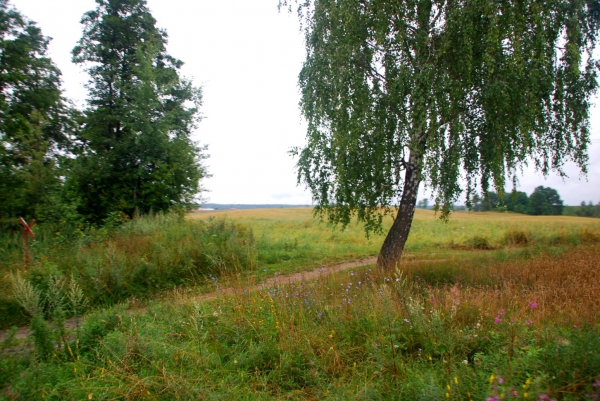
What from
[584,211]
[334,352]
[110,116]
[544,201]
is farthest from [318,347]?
[584,211]

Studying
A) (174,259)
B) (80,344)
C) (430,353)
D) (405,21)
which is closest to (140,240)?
(174,259)

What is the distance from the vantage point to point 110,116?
18.1 meters

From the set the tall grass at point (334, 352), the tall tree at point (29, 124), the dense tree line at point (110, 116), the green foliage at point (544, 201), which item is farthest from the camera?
the green foliage at point (544, 201)

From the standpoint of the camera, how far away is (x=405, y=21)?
30.2ft

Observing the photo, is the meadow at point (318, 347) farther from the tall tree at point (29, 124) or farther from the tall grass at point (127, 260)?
the tall tree at point (29, 124)

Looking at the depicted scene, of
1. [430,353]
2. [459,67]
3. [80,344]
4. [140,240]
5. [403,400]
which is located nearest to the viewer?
[403,400]

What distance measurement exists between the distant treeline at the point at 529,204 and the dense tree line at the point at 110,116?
516 inches

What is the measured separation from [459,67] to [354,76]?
8.38 ft

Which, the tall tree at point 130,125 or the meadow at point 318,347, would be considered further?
the tall tree at point 130,125

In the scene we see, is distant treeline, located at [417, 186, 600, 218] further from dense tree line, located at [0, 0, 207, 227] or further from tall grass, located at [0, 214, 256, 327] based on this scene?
dense tree line, located at [0, 0, 207, 227]

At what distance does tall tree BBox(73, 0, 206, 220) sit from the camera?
17328 mm

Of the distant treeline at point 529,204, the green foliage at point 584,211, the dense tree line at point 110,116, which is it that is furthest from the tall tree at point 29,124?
the green foliage at point 584,211

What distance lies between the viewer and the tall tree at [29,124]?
13469 millimetres

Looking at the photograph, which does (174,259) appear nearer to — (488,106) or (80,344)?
(80,344)
